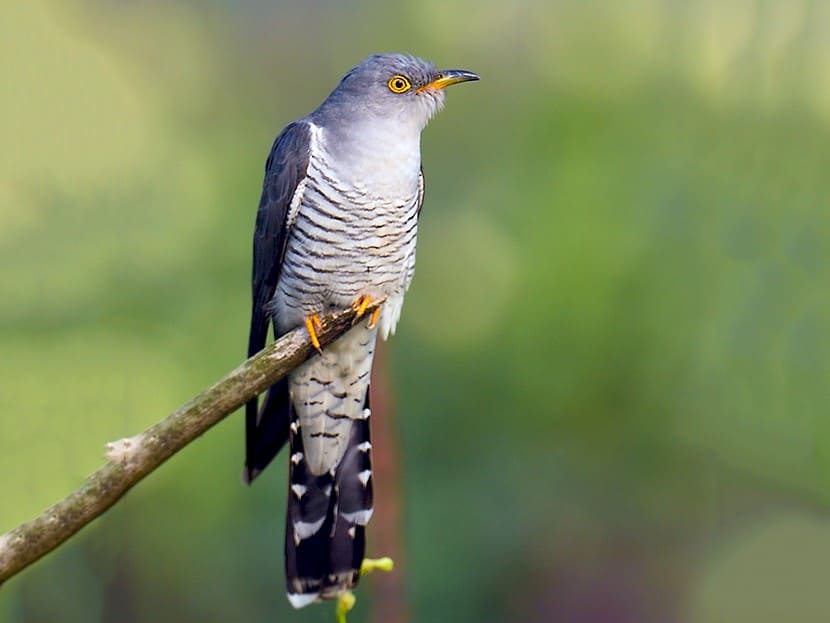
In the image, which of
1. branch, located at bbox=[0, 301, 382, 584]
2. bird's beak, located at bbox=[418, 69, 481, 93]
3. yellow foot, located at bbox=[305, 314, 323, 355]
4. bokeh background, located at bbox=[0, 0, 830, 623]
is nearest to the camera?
branch, located at bbox=[0, 301, 382, 584]

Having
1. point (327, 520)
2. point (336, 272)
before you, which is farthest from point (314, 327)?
point (327, 520)

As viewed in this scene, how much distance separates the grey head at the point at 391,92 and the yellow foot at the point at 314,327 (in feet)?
1.08

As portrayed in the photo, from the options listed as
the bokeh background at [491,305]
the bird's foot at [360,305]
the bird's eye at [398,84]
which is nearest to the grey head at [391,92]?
the bird's eye at [398,84]

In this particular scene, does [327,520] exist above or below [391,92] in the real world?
below

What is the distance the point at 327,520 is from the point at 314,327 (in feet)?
1.30

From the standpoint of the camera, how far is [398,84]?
59.4 inches

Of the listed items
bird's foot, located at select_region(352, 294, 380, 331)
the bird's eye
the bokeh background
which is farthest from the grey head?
the bokeh background

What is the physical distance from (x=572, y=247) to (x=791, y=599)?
3.11 ft

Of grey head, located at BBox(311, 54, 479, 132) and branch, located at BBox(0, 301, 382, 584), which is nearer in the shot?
branch, located at BBox(0, 301, 382, 584)

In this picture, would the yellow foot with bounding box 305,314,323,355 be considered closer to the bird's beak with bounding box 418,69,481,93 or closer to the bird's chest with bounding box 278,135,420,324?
the bird's chest with bounding box 278,135,420,324

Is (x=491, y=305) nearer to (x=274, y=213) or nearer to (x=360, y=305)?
(x=360, y=305)

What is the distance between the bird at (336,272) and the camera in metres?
1.44

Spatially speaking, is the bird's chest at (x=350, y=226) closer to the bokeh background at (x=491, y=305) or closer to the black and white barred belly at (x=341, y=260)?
the black and white barred belly at (x=341, y=260)

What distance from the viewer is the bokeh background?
6.62 ft
